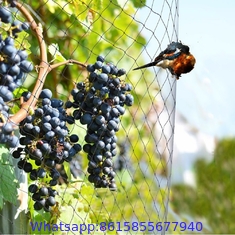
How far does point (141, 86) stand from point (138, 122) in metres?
0.17

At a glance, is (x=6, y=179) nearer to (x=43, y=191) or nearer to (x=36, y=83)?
(x=43, y=191)

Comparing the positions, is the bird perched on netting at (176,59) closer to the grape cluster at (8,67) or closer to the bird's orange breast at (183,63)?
the bird's orange breast at (183,63)

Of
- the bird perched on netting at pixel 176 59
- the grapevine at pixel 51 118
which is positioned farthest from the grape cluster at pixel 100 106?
the bird perched on netting at pixel 176 59

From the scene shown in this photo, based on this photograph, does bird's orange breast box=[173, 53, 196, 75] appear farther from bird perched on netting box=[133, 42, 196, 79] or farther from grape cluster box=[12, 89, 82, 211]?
grape cluster box=[12, 89, 82, 211]

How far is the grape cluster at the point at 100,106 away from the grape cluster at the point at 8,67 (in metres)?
0.15

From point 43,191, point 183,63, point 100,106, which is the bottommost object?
point 43,191

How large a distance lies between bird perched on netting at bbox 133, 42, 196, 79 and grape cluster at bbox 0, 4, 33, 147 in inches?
11.7

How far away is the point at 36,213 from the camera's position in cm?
115

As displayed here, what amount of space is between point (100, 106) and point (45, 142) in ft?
0.39

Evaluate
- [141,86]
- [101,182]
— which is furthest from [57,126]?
[141,86]

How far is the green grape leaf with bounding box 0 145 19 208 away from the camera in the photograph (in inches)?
40.6

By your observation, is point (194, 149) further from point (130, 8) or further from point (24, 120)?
point (24, 120)

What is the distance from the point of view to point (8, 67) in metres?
0.79

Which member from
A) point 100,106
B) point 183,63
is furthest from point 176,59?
point 100,106
